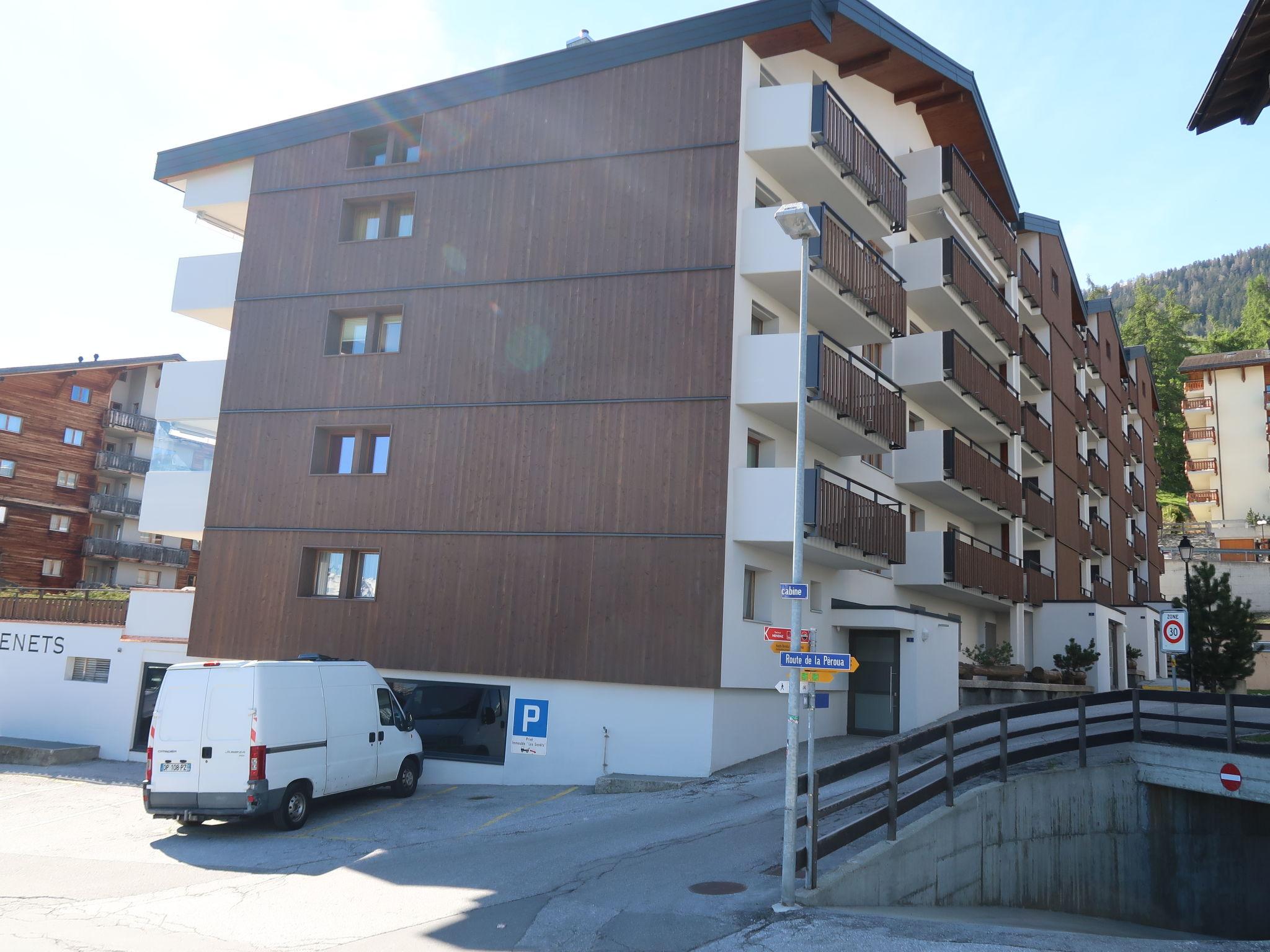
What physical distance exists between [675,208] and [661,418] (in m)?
4.46

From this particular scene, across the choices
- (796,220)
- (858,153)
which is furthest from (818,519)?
(796,220)

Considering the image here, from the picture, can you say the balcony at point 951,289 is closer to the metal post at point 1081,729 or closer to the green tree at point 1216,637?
the green tree at point 1216,637

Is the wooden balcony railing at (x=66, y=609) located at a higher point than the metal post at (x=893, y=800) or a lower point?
higher

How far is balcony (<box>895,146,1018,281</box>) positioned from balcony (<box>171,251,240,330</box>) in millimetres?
18352

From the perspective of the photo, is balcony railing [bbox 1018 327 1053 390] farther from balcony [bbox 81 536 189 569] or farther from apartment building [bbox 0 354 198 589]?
balcony [bbox 81 536 189 569]

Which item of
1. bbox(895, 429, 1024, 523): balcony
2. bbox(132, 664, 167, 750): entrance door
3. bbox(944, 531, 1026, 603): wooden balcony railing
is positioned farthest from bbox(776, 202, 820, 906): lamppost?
bbox(132, 664, 167, 750): entrance door

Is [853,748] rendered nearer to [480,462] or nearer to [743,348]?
[743,348]

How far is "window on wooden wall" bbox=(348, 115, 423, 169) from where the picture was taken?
23797mm

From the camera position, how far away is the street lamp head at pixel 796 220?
11008mm

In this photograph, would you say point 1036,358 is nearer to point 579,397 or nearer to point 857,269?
point 857,269

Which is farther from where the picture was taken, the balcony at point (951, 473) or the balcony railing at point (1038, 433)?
the balcony railing at point (1038, 433)

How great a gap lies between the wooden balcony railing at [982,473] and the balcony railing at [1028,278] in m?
7.09

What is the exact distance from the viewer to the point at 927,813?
12250 mm

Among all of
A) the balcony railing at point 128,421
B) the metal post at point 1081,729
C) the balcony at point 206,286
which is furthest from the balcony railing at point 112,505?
the metal post at point 1081,729
